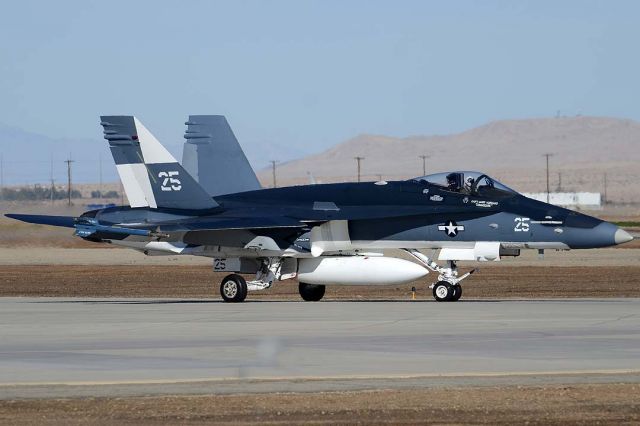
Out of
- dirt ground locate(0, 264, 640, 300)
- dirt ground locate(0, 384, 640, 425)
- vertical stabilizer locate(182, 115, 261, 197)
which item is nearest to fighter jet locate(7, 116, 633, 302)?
vertical stabilizer locate(182, 115, 261, 197)

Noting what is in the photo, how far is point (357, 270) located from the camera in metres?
26.4

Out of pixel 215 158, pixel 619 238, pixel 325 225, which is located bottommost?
pixel 619 238

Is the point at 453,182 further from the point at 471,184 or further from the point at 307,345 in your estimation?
the point at 307,345

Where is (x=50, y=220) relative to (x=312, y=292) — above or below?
above

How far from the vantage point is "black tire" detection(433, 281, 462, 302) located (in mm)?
26375

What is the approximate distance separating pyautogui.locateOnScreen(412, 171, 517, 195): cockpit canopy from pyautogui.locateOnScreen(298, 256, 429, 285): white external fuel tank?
187 cm

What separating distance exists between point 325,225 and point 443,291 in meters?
2.80

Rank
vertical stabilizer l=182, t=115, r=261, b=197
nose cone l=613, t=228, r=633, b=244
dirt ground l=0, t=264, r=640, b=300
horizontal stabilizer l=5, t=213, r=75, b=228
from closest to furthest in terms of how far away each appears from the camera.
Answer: nose cone l=613, t=228, r=633, b=244, horizontal stabilizer l=5, t=213, r=75, b=228, vertical stabilizer l=182, t=115, r=261, b=197, dirt ground l=0, t=264, r=640, b=300

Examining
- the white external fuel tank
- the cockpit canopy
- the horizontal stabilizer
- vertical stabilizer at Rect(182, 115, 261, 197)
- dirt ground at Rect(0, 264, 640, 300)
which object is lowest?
dirt ground at Rect(0, 264, 640, 300)

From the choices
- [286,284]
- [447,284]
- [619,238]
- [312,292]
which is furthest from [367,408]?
[286,284]

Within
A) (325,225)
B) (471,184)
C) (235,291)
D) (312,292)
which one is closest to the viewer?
(471,184)

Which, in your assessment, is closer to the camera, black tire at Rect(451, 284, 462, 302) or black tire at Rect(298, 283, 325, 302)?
black tire at Rect(451, 284, 462, 302)

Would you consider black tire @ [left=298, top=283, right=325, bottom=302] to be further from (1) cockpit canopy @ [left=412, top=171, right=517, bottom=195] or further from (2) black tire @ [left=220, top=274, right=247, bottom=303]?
(1) cockpit canopy @ [left=412, top=171, right=517, bottom=195]

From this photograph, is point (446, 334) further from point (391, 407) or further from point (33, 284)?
point (33, 284)
